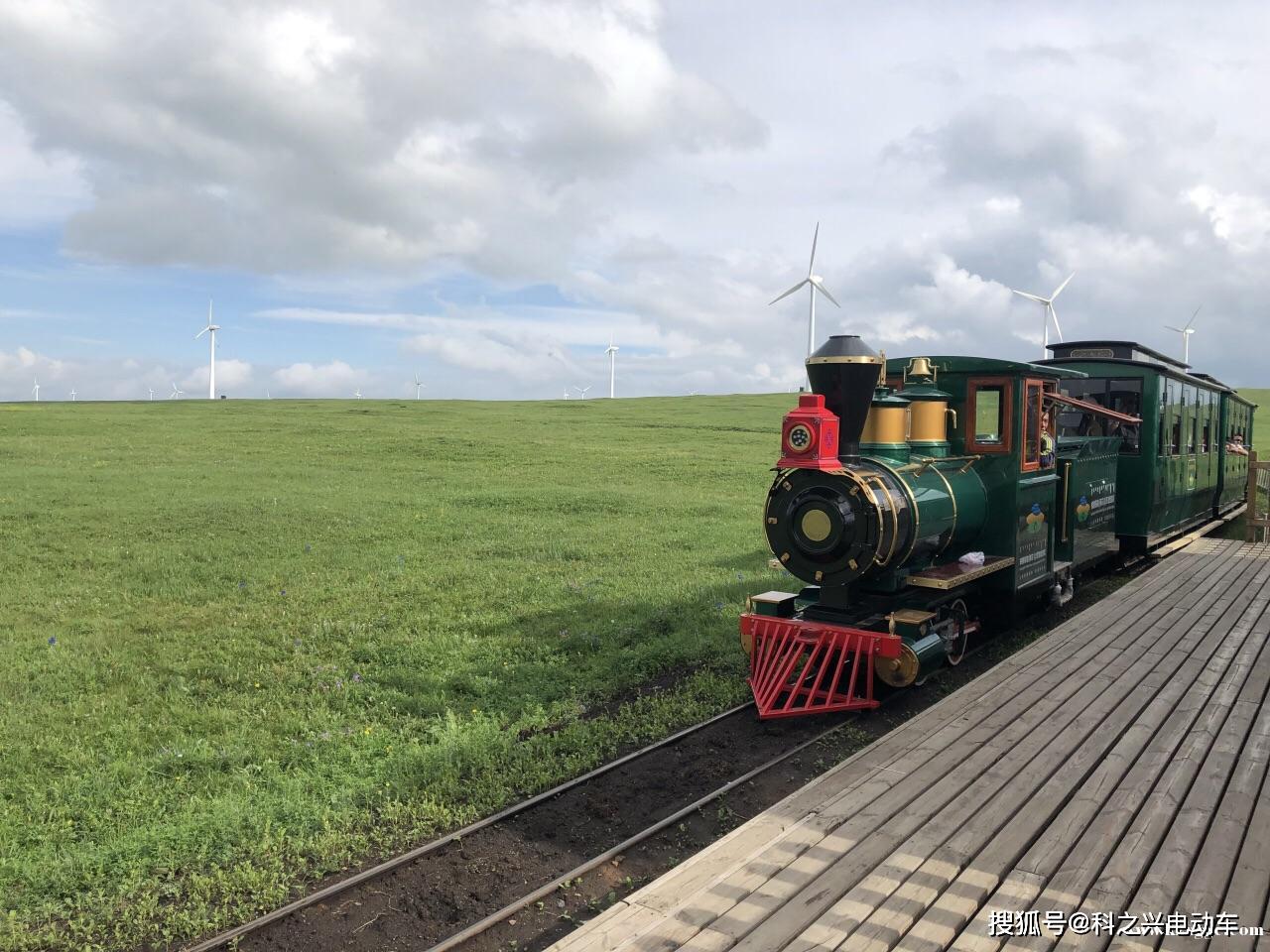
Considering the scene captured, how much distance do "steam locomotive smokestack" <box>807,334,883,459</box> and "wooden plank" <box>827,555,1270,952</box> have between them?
352 cm

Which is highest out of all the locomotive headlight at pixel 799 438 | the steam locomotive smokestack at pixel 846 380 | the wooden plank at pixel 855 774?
the steam locomotive smokestack at pixel 846 380

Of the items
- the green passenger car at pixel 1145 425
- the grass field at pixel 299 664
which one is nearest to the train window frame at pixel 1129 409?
the green passenger car at pixel 1145 425

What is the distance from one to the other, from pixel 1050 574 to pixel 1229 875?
7061 millimetres

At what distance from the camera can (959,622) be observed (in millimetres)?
10008

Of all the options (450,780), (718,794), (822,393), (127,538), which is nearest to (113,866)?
(450,780)

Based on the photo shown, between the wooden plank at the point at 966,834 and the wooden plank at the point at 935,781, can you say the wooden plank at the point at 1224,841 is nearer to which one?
the wooden plank at the point at 966,834

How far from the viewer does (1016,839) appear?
5.35m

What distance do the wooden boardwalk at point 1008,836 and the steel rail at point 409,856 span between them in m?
1.89

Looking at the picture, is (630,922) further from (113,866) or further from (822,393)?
(822,393)

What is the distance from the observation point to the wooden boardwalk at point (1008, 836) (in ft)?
14.9

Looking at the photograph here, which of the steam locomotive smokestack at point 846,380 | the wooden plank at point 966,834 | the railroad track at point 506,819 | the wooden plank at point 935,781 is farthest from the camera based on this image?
the steam locomotive smokestack at point 846,380

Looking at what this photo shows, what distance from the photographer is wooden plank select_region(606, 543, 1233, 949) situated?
197 inches

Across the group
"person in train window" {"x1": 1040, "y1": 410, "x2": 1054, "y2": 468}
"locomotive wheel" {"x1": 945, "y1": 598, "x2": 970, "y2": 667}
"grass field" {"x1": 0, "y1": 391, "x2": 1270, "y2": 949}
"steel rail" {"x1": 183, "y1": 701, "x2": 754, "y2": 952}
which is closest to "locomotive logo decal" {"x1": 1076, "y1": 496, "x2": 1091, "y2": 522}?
"person in train window" {"x1": 1040, "y1": 410, "x2": 1054, "y2": 468}

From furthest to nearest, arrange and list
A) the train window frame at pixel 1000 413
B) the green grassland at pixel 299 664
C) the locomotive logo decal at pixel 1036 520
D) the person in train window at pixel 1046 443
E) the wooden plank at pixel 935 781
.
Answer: the person in train window at pixel 1046 443 < the locomotive logo decal at pixel 1036 520 < the train window frame at pixel 1000 413 < the green grassland at pixel 299 664 < the wooden plank at pixel 935 781
